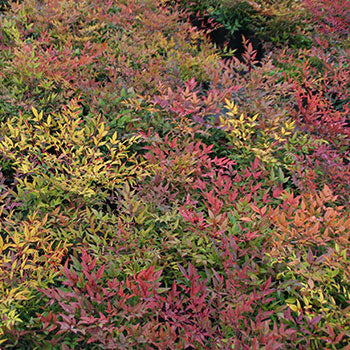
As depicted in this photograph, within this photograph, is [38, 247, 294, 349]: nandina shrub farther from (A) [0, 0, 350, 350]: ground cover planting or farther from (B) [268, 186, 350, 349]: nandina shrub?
(B) [268, 186, 350, 349]: nandina shrub

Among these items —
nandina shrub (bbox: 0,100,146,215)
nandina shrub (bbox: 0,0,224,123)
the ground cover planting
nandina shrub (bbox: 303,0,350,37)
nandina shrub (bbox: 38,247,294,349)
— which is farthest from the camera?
nandina shrub (bbox: 303,0,350,37)

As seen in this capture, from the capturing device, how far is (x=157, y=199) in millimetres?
2281

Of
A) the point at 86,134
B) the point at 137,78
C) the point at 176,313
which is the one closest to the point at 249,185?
the point at 176,313

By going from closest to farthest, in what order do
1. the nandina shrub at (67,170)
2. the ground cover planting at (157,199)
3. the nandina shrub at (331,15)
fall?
1. the ground cover planting at (157,199)
2. the nandina shrub at (67,170)
3. the nandina shrub at (331,15)

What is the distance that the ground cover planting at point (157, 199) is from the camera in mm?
1742

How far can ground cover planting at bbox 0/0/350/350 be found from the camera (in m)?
1.74

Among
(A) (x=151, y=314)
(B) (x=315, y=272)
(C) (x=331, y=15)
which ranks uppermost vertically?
(C) (x=331, y=15)

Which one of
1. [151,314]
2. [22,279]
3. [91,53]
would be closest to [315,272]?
[151,314]

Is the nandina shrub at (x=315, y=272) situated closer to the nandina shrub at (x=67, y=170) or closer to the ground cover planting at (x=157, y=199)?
the ground cover planting at (x=157, y=199)

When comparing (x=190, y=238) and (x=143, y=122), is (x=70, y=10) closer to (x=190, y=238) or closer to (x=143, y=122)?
(x=143, y=122)

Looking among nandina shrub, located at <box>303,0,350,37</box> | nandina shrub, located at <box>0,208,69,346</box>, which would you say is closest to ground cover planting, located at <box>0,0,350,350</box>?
nandina shrub, located at <box>0,208,69,346</box>

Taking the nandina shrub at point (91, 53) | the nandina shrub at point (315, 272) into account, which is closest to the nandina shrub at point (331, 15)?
the nandina shrub at point (91, 53)

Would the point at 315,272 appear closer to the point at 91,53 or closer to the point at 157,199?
the point at 157,199

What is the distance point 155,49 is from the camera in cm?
353
